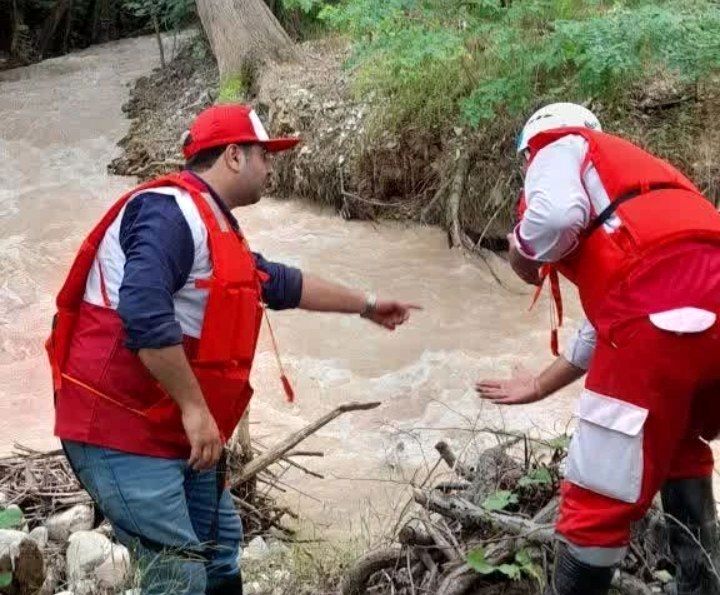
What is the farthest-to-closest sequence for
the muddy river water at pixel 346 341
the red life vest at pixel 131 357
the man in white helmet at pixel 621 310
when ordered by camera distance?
the muddy river water at pixel 346 341
the red life vest at pixel 131 357
the man in white helmet at pixel 621 310

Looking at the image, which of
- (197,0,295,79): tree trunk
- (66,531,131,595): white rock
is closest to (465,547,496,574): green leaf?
(66,531,131,595): white rock

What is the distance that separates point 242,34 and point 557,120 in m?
9.28

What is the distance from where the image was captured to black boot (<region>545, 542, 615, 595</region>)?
227 cm

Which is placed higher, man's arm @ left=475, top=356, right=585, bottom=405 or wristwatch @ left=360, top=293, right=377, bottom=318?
wristwatch @ left=360, top=293, right=377, bottom=318

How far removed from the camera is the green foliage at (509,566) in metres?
2.52

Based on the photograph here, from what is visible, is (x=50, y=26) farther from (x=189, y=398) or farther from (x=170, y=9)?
(x=189, y=398)

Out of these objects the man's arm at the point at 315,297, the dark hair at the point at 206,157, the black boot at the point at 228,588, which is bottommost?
the black boot at the point at 228,588

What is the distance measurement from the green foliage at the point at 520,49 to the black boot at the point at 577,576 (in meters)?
4.85

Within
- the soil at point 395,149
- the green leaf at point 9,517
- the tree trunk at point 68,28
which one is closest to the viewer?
the green leaf at point 9,517

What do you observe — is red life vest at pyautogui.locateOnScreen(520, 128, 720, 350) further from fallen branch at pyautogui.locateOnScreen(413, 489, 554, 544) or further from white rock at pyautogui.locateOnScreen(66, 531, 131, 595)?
white rock at pyautogui.locateOnScreen(66, 531, 131, 595)

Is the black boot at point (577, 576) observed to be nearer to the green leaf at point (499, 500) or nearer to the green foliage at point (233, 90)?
the green leaf at point (499, 500)

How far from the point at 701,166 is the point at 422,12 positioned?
252 centimetres

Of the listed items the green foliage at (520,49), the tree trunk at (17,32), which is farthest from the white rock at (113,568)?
the tree trunk at (17,32)

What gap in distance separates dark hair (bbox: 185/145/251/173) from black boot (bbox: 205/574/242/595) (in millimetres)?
1243
